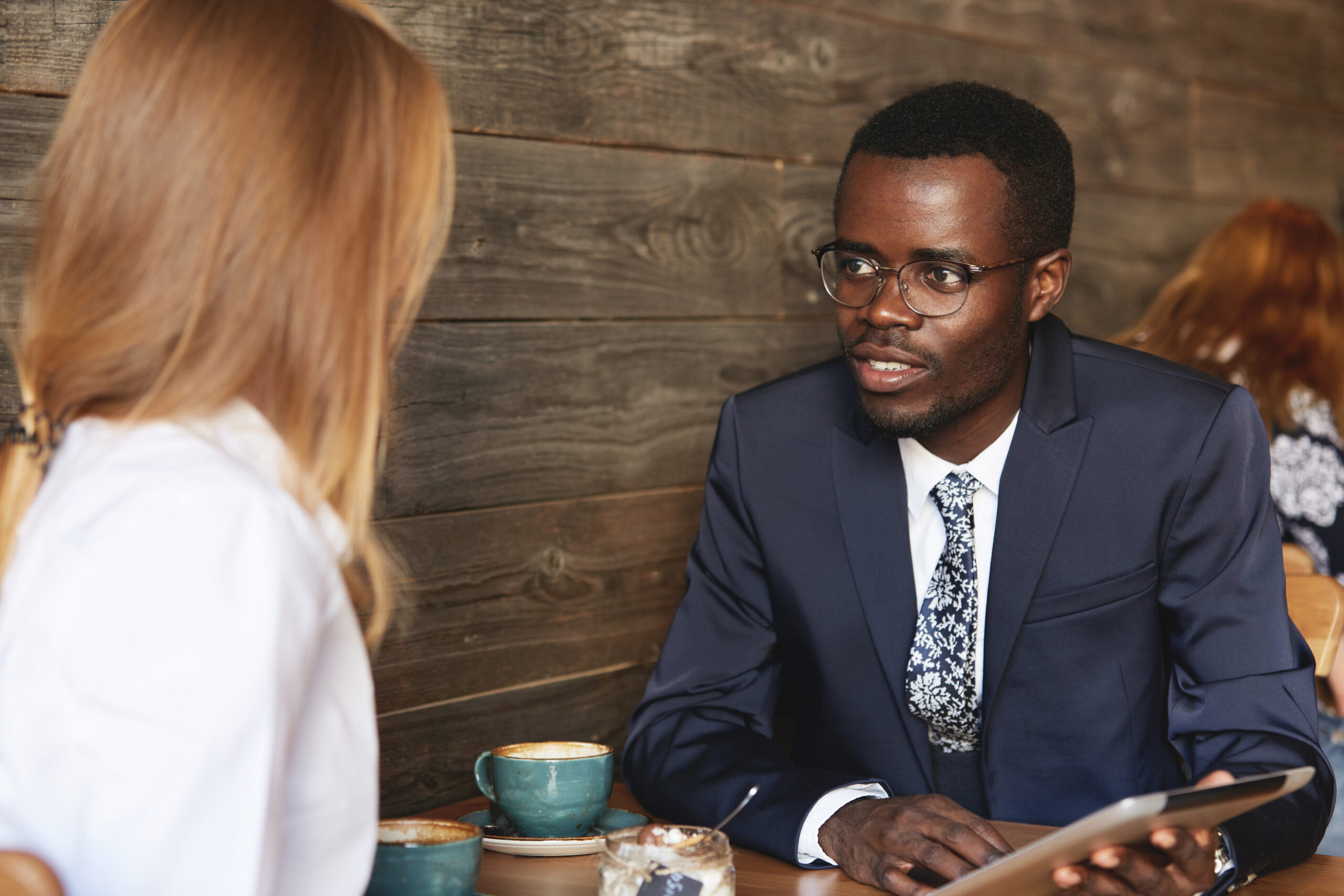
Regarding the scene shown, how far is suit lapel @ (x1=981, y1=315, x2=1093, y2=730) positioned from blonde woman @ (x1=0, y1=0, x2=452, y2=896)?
841mm

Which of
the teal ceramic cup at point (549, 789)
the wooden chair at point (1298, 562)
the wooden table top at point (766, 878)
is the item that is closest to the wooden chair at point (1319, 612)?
the wooden chair at point (1298, 562)

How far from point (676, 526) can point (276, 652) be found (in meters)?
1.22

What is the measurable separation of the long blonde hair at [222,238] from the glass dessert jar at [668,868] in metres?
0.26

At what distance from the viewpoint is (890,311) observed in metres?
1.48

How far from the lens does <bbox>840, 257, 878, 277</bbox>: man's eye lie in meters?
1.52

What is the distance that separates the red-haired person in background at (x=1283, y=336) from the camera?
2.39 m

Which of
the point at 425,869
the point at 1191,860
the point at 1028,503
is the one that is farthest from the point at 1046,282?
the point at 425,869

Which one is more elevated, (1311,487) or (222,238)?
(222,238)

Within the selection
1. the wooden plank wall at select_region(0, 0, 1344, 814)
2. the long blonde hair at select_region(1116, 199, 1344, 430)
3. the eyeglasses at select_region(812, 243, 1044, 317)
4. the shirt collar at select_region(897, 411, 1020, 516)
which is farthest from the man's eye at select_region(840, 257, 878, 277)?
the long blonde hair at select_region(1116, 199, 1344, 430)

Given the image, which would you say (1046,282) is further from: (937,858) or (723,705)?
(937,858)

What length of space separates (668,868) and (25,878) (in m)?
0.43

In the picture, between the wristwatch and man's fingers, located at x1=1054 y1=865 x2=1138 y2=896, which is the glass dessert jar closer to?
man's fingers, located at x1=1054 y1=865 x2=1138 y2=896

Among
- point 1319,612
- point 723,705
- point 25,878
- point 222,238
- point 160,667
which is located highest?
point 222,238

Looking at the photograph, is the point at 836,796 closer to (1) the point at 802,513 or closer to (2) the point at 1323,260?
(1) the point at 802,513
